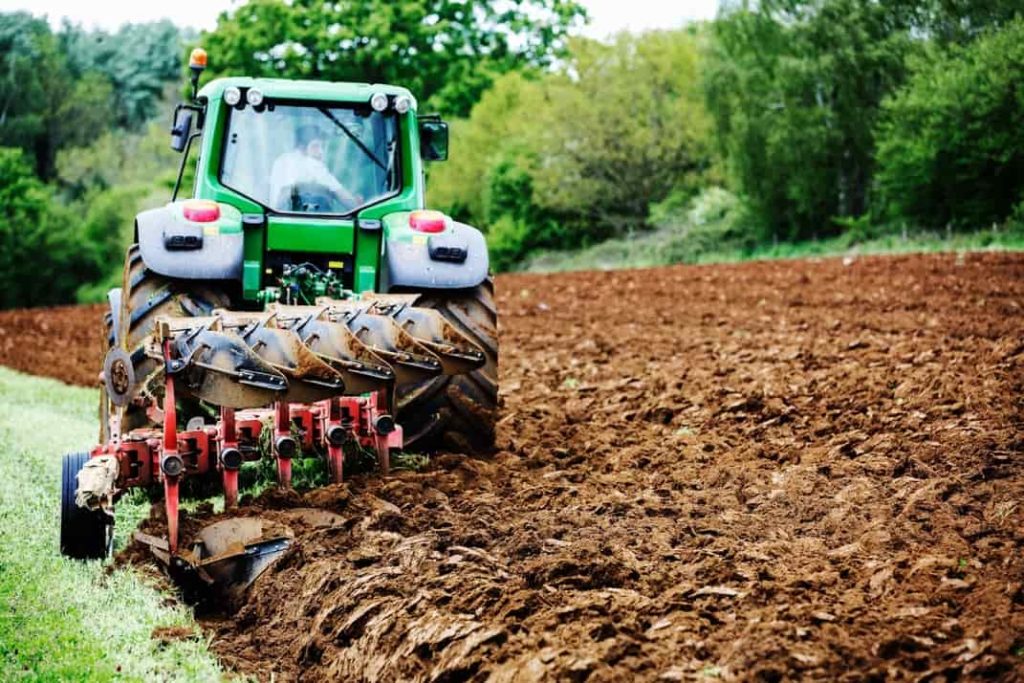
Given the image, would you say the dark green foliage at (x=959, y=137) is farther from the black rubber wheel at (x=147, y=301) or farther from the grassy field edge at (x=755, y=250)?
the black rubber wheel at (x=147, y=301)

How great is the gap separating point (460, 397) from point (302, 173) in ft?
5.41

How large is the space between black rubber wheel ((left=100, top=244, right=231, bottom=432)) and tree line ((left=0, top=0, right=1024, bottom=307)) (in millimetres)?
16966

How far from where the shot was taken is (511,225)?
45.2 meters

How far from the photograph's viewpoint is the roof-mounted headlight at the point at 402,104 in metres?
7.68

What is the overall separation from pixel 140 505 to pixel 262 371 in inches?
78.3

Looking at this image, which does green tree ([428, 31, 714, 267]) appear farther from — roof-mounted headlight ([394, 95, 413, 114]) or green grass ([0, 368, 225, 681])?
green grass ([0, 368, 225, 681])

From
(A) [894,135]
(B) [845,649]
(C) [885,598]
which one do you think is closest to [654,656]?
(B) [845,649]

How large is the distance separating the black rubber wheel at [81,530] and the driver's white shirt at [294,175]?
2.13 metres

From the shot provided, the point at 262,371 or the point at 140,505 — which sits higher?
the point at 262,371

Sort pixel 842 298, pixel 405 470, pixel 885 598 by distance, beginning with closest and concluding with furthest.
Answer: pixel 885 598, pixel 405 470, pixel 842 298

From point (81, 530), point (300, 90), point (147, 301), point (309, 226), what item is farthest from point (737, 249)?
point (81, 530)

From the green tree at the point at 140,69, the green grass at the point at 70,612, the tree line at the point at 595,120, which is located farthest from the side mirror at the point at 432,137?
the green tree at the point at 140,69

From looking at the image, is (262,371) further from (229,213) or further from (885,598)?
(885,598)

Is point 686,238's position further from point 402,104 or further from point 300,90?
point 300,90
